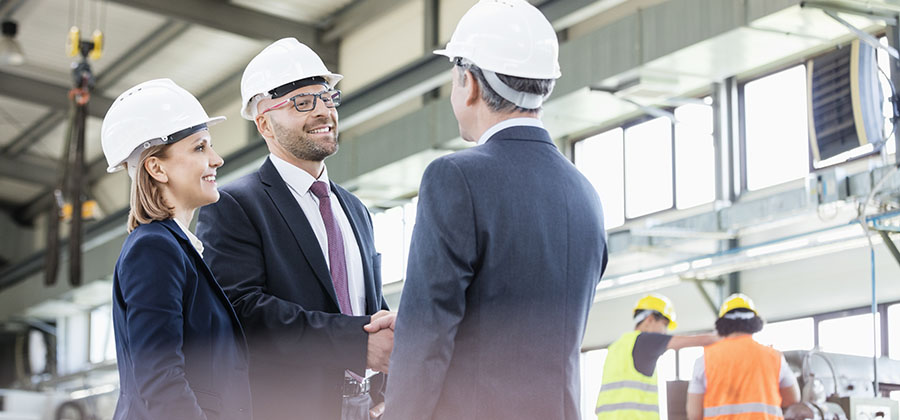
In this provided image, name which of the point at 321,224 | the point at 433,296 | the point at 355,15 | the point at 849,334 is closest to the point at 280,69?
the point at 321,224

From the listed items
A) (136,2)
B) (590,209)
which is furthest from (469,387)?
(136,2)

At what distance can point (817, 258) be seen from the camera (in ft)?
34.7

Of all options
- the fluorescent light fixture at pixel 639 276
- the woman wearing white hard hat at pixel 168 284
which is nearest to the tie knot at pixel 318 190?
the woman wearing white hard hat at pixel 168 284

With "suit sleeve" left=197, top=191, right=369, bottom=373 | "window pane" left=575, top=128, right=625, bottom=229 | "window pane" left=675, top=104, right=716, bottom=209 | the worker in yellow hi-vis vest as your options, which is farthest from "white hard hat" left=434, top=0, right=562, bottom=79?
"window pane" left=575, top=128, right=625, bottom=229

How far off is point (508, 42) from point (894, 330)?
8.74 meters

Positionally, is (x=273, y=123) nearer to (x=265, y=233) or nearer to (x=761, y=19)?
(x=265, y=233)

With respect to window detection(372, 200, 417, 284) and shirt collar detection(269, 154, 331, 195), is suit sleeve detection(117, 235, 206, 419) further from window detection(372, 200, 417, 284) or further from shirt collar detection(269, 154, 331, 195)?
window detection(372, 200, 417, 284)

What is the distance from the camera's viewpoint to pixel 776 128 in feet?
36.6

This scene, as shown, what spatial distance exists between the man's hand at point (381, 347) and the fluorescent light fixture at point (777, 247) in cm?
741

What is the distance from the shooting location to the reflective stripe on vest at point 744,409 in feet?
21.9

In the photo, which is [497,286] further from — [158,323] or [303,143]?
[303,143]

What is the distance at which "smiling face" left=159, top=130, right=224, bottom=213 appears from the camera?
2533mm

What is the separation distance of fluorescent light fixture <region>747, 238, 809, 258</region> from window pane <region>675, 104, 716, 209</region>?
1.81m

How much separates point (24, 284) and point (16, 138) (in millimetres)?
3409
